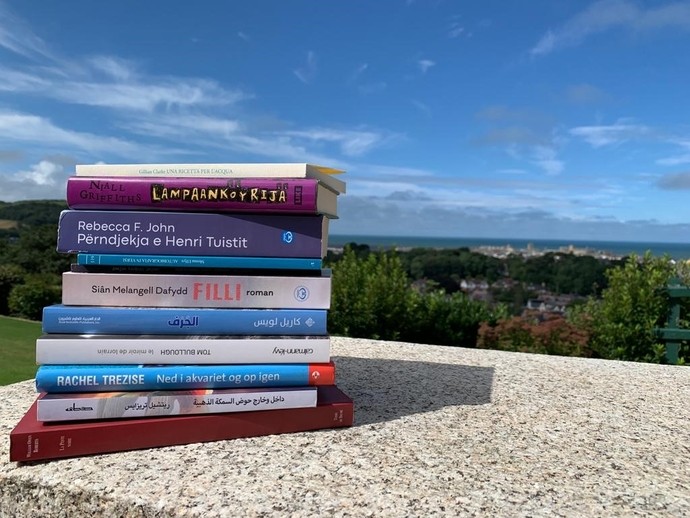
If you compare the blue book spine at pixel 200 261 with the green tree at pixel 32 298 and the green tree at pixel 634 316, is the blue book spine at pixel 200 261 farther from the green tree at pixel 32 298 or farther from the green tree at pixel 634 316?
the green tree at pixel 32 298

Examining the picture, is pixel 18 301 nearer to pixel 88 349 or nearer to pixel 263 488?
pixel 88 349

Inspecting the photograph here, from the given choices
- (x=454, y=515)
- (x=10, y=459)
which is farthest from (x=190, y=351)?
(x=454, y=515)

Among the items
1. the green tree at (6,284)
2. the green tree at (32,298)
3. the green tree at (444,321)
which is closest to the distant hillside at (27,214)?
the green tree at (6,284)

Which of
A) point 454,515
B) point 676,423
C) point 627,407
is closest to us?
point 454,515

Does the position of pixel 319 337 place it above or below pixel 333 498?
above

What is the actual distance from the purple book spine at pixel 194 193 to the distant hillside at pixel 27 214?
1631 centimetres

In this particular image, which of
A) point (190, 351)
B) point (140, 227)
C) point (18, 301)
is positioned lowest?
point (18, 301)

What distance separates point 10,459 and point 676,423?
135 inches

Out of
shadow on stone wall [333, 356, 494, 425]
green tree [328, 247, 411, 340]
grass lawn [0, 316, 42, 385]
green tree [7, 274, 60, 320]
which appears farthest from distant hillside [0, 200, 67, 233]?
shadow on stone wall [333, 356, 494, 425]

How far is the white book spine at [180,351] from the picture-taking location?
7.59 feet

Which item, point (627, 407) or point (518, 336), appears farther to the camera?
point (518, 336)

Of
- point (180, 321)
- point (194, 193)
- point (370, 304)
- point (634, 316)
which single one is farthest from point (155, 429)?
point (634, 316)

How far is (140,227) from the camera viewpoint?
Answer: 2412 millimetres

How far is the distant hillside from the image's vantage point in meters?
18.0
